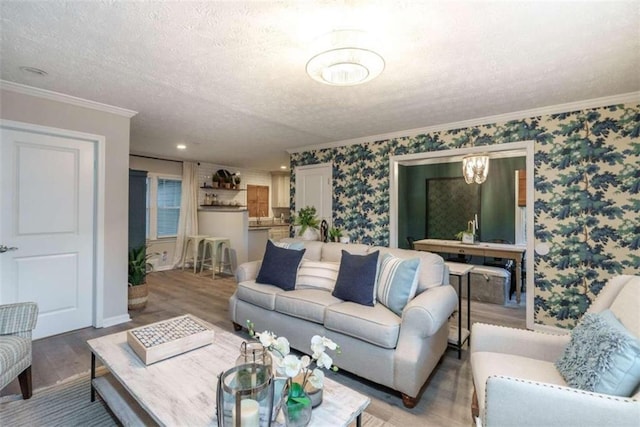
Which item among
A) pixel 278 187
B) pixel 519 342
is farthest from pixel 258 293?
pixel 278 187

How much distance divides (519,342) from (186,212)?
653 cm

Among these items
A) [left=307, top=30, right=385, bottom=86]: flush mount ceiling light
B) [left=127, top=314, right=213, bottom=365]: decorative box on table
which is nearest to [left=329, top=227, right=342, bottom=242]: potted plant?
[left=127, top=314, right=213, bottom=365]: decorative box on table

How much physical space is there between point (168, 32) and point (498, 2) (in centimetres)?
190

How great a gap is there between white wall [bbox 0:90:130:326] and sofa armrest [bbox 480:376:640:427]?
3696mm

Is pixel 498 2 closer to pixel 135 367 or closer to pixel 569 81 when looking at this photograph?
pixel 569 81

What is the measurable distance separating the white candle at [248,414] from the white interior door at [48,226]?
3.07m

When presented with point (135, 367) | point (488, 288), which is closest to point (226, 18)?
point (135, 367)

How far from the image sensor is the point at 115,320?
3.37m

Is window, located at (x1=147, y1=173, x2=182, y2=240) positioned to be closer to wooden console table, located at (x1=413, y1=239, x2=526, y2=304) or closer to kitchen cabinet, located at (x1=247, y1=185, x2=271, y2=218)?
kitchen cabinet, located at (x1=247, y1=185, x2=271, y2=218)

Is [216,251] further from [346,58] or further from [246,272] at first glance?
[346,58]

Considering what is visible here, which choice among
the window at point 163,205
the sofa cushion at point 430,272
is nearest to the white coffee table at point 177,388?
the sofa cushion at point 430,272

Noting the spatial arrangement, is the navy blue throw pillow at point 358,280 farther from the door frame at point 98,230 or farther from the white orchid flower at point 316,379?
the door frame at point 98,230

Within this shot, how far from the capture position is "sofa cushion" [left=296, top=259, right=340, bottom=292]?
2.95m

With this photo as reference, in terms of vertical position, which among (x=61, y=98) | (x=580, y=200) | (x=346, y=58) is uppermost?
(x=61, y=98)
